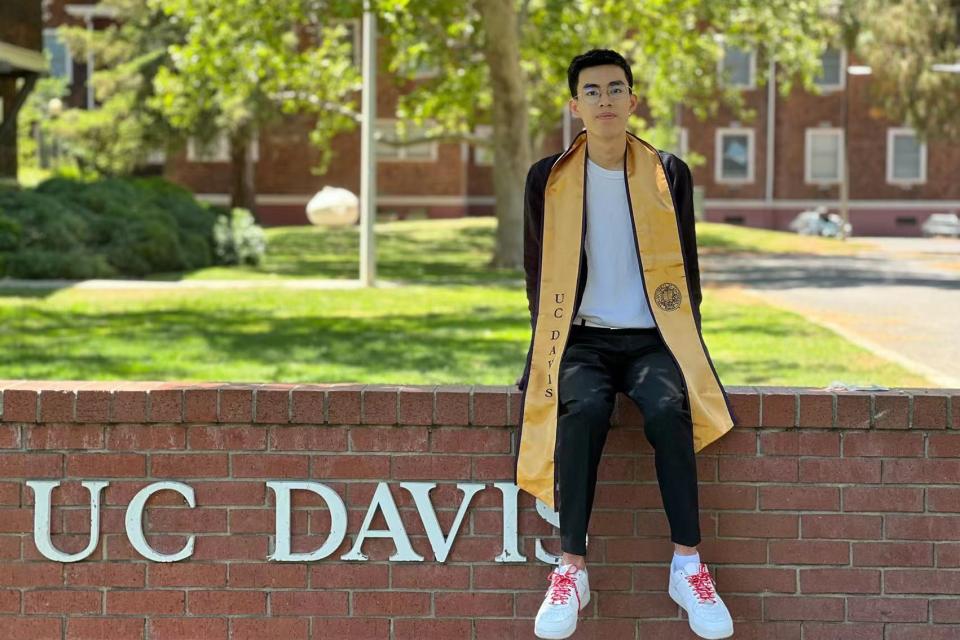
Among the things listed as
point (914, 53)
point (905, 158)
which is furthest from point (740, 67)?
point (914, 53)

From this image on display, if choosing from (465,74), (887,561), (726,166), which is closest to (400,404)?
(887,561)

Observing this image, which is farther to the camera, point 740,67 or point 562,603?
point 740,67

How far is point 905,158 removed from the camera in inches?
2250

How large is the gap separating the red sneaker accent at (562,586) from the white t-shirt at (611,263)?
0.81 m

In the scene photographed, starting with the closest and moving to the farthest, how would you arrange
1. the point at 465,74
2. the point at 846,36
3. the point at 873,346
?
the point at 873,346
the point at 465,74
the point at 846,36

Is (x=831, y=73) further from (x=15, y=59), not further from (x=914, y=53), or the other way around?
(x=15, y=59)

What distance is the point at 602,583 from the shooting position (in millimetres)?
4973

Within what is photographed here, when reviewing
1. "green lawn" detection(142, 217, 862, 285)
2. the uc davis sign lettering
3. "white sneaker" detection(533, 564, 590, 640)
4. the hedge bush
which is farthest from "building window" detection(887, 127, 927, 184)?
"white sneaker" detection(533, 564, 590, 640)

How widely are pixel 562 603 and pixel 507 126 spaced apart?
2408cm

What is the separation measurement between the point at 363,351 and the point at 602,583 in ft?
29.1

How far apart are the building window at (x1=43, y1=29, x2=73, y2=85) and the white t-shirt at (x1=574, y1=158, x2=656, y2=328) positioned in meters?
53.0

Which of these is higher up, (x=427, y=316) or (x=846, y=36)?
(x=846, y=36)

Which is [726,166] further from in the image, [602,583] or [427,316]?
[602,583]

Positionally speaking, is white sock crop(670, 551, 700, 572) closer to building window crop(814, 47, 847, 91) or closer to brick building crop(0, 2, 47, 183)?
brick building crop(0, 2, 47, 183)
